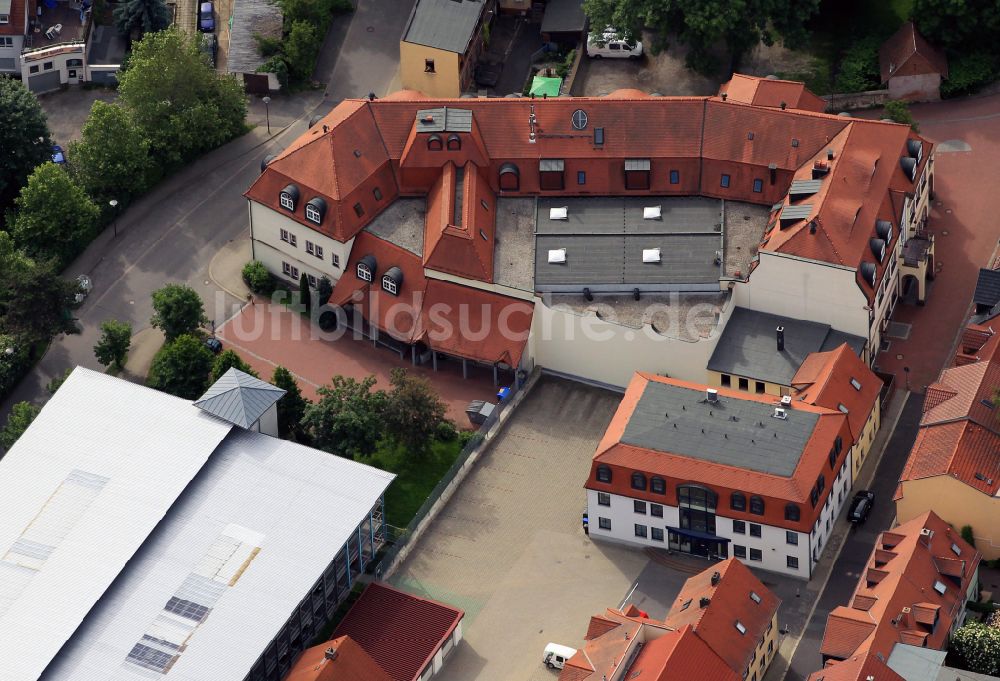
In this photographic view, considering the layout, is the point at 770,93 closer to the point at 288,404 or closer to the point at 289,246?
the point at 289,246

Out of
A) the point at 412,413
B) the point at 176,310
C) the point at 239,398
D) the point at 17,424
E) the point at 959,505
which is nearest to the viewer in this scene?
the point at 959,505

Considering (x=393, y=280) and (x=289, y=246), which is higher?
(x=393, y=280)

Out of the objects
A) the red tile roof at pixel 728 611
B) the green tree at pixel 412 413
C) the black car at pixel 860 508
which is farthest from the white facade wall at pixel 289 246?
the black car at pixel 860 508

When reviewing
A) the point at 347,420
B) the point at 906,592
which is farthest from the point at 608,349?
the point at 906,592

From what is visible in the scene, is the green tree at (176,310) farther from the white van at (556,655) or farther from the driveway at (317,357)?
the white van at (556,655)

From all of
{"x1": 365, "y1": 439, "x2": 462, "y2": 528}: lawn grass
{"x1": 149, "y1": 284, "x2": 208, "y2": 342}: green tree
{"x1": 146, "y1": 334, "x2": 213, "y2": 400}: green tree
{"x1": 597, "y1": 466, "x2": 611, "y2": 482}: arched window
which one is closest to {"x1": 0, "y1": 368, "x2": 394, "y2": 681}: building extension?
{"x1": 365, "y1": 439, "x2": 462, "y2": 528}: lawn grass

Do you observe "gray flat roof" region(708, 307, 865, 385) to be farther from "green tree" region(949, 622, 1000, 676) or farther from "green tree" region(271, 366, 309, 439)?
"green tree" region(271, 366, 309, 439)

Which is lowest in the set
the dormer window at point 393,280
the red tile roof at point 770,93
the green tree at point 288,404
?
the green tree at point 288,404
